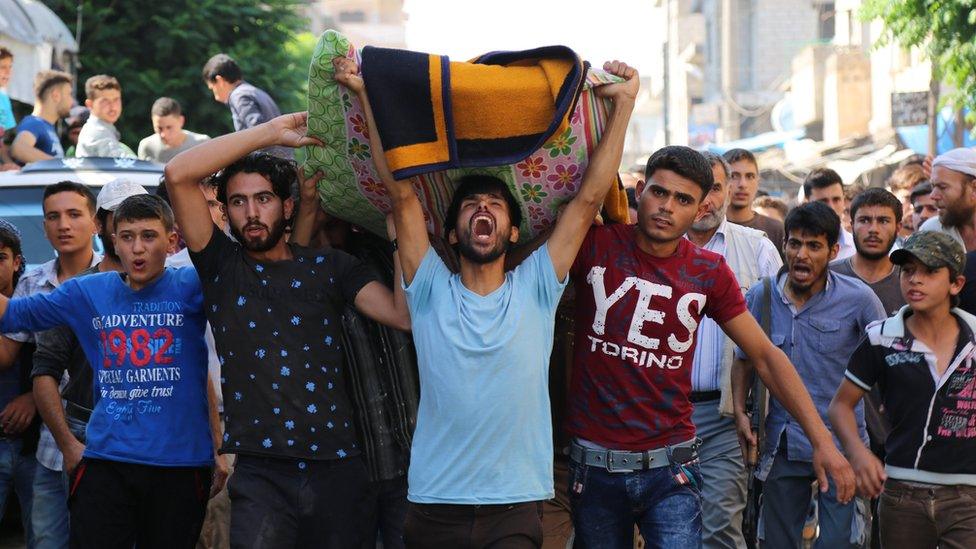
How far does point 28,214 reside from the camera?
29.9 ft

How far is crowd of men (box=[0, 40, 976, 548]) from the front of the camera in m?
4.95

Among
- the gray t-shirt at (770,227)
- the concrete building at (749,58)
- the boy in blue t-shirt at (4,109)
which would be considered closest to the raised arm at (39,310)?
the gray t-shirt at (770,227)

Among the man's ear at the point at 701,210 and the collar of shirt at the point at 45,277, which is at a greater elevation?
the man's ear at the point at 701,210

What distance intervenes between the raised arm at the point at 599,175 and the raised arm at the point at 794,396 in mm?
804

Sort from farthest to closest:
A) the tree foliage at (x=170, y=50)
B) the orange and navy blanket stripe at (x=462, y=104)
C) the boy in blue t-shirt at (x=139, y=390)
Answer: the tree foliage at (x=170, y=50) < the boy in blue t-shirt at (x=139, y=390) < the orange and navy blanket stripe at (x=462, y=104)

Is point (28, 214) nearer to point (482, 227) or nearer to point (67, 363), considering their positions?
point (67, 363)

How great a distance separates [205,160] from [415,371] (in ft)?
4.22

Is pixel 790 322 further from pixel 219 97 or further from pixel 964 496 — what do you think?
pixel 219 97

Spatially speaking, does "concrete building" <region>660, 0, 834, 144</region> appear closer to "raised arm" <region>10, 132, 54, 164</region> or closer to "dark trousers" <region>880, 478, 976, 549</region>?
"raised arm" <region>10, 132, 54, 164</region>

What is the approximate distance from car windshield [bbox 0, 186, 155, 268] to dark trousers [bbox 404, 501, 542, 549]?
4.82 m

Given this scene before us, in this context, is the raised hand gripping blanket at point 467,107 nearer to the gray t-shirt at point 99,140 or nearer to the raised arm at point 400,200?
the raised arm at point 400,200

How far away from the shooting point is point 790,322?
23.1 ft

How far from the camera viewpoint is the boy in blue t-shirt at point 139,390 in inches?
217

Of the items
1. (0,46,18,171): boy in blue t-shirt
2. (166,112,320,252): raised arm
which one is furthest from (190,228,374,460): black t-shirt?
(0,46,18,171): boy in blue t-shirt
